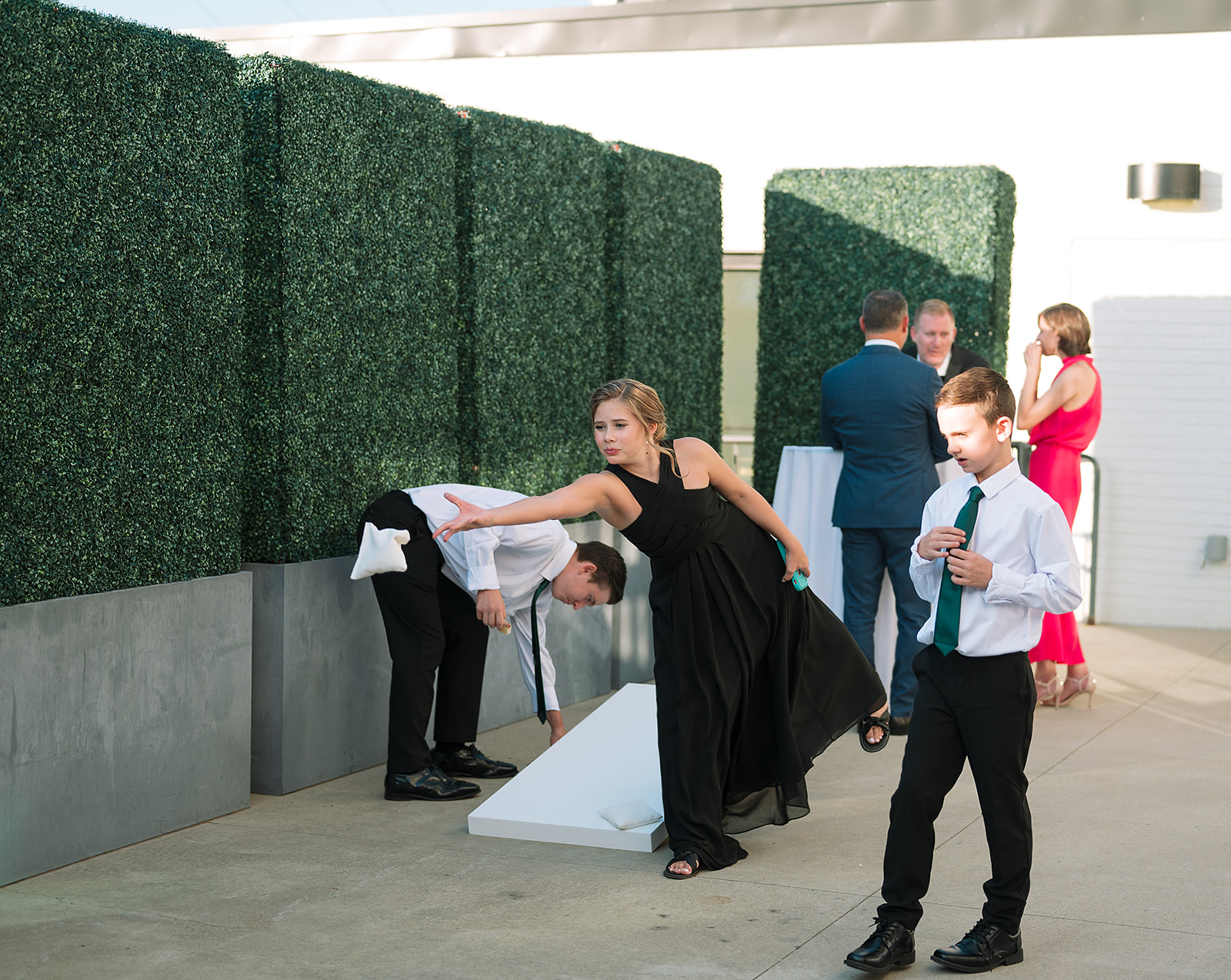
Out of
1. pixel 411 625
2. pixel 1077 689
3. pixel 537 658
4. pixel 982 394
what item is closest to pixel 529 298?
pixel 411 625

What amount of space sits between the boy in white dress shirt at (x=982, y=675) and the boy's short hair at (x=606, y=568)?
1.64 meters

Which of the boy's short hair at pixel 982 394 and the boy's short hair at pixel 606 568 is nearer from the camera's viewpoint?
the boy's short hair at pixel 982 394

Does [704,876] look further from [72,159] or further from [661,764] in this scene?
[72,159]

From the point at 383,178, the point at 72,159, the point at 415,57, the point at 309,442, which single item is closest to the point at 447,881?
the point at 309,442

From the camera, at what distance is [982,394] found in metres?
3.67

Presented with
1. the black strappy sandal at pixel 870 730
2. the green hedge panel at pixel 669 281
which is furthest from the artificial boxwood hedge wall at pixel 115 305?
the green hedge panel at pixel 669 281

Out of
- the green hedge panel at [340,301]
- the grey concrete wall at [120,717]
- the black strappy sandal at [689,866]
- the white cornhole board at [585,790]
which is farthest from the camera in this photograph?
the green hedge panel at [340,301]

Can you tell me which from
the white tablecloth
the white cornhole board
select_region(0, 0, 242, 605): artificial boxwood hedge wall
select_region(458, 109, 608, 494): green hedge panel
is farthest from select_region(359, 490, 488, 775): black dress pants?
the white tablecloth

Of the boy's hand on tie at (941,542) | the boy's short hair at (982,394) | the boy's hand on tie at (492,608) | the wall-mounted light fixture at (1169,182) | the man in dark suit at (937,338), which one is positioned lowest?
the boy's hand on tie at (492,608)

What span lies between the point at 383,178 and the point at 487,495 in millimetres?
1452

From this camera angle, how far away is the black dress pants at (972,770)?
11.8 feet

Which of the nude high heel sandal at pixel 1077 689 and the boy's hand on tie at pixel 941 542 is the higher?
the boy's hand on tie at pixel 941 542

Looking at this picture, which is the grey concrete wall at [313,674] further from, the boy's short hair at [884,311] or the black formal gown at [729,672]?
the boy's short hair at [884,311]

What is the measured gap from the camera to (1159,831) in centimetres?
507
